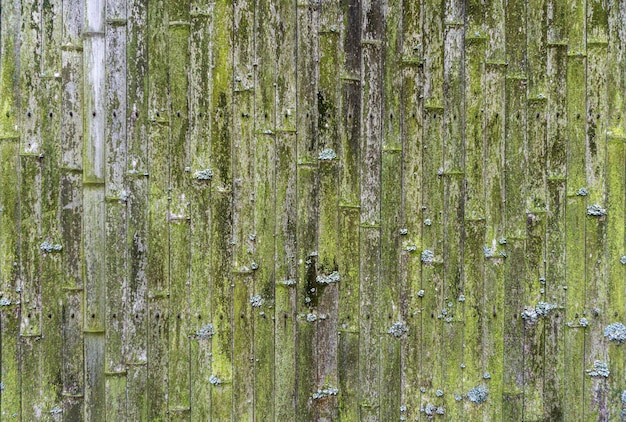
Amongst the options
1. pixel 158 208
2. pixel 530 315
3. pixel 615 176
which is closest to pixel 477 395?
pixel 530 315

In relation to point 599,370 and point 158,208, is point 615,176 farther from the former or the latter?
point 158,208

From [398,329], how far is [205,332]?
0.87 metres

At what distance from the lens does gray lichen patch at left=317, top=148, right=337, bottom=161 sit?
2.23 m

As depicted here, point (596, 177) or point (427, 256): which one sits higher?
point (596, 177)

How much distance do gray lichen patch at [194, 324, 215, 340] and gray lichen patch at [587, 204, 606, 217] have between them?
1.80m

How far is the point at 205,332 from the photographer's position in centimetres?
Result: 222

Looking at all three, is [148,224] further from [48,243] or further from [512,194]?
[512,194]

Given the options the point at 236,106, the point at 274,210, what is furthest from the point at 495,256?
the point at 236,106

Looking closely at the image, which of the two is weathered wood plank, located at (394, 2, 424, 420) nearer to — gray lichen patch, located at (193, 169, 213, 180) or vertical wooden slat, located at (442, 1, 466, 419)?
vertical wooden slat, located at (442, 1, 466, 419)

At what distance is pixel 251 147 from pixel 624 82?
5.72ft

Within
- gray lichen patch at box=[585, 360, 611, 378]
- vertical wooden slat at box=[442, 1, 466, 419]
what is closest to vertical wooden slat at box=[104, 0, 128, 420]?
vertical wooden slat at box=[442, 1, 466, 419]

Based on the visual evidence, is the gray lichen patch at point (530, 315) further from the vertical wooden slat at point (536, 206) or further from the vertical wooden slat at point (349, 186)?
the vertical wooden slat at point (349, 186)

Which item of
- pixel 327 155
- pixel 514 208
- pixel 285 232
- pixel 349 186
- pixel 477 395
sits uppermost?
pixel 327 155

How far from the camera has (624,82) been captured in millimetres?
2283
